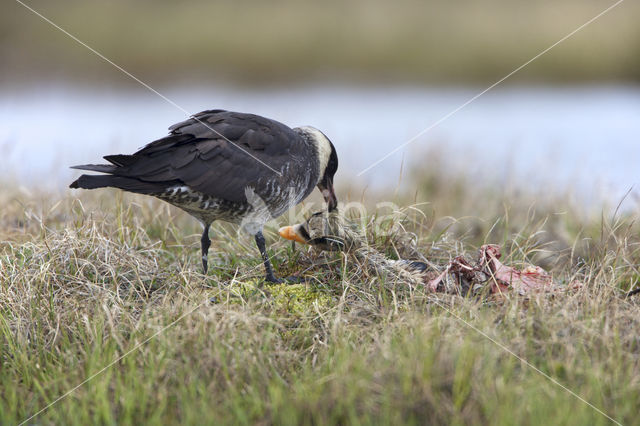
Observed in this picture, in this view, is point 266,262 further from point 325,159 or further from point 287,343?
point 325,159

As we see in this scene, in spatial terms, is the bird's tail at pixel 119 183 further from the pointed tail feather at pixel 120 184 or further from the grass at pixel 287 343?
the grass at pixel 287 343

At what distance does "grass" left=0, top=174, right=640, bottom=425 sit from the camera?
289 cm

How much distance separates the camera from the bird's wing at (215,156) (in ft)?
13.7

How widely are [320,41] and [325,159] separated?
11.9 m

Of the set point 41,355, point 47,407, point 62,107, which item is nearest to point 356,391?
point 47,407

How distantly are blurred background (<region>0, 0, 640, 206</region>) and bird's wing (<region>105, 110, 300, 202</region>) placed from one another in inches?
212

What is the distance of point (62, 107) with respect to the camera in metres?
→ 13.1

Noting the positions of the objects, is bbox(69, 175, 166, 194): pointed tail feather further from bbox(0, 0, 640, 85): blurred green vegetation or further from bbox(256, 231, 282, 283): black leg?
bbox(0, 0, 640, 85): blurred green vegetation

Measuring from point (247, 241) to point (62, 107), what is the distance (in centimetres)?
944

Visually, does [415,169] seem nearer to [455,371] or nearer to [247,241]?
[247,241]

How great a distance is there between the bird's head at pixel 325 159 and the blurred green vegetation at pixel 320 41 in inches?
407

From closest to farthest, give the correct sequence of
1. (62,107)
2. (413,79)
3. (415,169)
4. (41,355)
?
(41,355), (415,169), (62,107), (413,79)

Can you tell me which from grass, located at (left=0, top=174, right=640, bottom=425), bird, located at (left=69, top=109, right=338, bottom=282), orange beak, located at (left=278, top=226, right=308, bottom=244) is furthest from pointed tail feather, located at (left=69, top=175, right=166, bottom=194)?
orange beak, located at (left=278, top=226, right=308, bottom=244)

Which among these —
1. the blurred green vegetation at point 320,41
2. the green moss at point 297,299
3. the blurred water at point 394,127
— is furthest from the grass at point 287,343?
the blurred green vegetation at point 320,41
